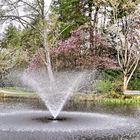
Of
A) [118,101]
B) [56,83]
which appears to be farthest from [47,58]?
[118,101]

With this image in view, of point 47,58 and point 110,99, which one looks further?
point 47,58

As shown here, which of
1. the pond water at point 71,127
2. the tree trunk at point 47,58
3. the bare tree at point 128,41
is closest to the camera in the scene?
the pond water at point 71,127

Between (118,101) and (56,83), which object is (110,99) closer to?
(118,101)

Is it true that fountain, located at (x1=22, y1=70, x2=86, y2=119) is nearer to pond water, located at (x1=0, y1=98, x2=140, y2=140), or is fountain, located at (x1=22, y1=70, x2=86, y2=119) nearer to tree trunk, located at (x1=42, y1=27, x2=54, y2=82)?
tree trunk, located at (x1=42, y1=27, x2=54, y2=82)

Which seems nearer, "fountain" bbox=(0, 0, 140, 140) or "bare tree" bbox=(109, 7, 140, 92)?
"fountain" bbox=(0, 0, 140, 140)

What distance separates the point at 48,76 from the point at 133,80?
22.0 ft

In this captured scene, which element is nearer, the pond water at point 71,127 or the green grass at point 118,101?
the pond water at point 71,127

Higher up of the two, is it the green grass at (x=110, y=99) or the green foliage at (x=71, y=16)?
the green foliage at (x=71, y=16)

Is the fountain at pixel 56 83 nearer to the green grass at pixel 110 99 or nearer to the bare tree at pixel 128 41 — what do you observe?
the green grass at pixel 110 99

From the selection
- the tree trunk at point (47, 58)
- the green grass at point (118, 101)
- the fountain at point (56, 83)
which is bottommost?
the green grass at point (118, 101)

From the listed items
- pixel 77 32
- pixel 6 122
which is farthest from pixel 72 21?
pixel 6 122

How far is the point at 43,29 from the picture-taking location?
34.2 m

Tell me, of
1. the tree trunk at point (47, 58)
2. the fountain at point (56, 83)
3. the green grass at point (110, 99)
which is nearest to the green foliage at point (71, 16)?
the fountain at point (56, 83)

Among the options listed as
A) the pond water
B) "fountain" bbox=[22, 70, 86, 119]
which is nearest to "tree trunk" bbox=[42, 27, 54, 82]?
"fountain" bbox=[22, 70, 86, 119]
